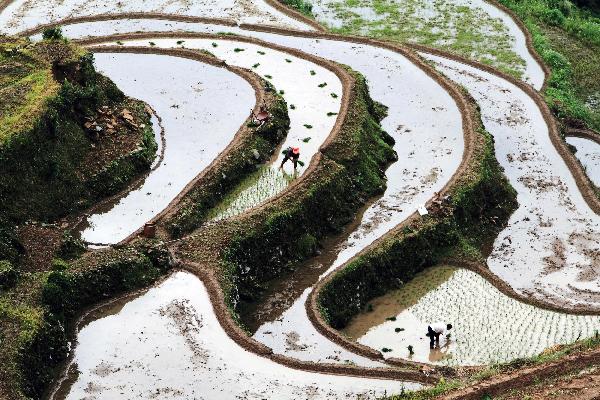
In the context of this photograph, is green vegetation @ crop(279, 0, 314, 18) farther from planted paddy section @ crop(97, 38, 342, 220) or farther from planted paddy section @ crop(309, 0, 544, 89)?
planted paddy section @ crop(97, 38, 342, 220)

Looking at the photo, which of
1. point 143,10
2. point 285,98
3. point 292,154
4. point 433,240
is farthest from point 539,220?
point 143,10

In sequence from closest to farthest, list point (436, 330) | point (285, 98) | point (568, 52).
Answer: point (436, 330)
point (285, 98)
point (568, 52)

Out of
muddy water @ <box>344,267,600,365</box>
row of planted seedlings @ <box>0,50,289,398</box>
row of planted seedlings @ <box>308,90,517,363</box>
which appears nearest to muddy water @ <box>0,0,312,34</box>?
row of planted seedlings @ <box>308,90,517,363</box>

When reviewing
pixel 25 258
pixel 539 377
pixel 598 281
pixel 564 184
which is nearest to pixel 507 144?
pixel 564 184

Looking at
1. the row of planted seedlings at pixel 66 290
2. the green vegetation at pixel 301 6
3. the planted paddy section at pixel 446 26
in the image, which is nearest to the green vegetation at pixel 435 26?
the planted paddy section at pixel 446 26

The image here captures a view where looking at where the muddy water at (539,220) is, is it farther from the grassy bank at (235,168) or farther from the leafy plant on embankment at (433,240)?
the grassy bank at (235,168)

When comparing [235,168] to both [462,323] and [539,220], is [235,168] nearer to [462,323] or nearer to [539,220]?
[462,323]
